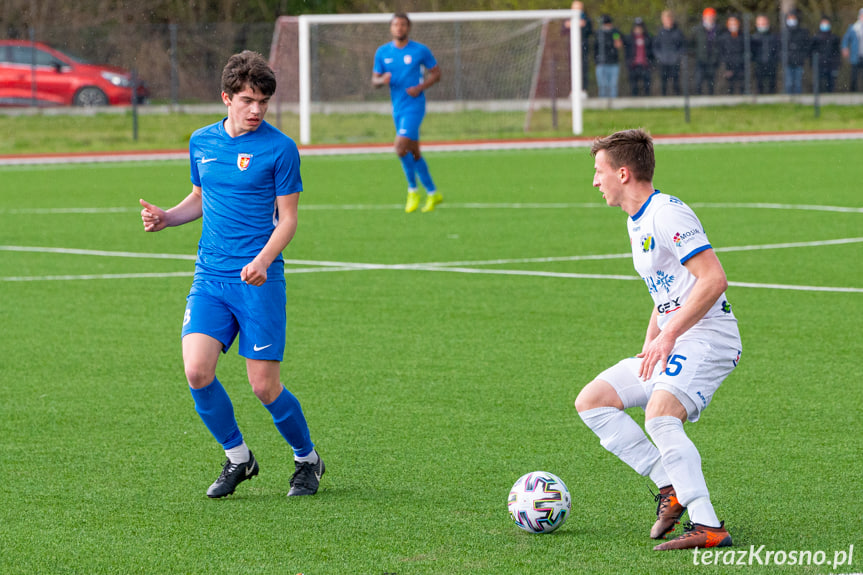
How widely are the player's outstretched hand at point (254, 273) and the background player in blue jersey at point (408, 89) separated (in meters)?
11.9

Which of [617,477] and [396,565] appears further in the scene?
[617,477]

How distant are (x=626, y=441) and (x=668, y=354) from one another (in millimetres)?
461

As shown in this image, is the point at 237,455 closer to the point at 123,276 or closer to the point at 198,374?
the point at 198,374

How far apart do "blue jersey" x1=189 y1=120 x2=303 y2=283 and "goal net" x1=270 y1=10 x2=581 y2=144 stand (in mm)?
25025

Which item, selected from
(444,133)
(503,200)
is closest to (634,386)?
(503,200)

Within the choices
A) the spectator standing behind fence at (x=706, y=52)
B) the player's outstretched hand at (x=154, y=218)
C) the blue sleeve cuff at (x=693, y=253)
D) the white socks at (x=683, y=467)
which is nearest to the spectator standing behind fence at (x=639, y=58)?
the spectator standing behind fence at (x=706, y=52)

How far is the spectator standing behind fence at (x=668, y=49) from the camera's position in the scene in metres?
33.3

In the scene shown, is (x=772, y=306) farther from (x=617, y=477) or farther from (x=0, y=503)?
(x=0, y=503)

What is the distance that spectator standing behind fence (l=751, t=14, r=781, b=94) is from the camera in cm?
3425

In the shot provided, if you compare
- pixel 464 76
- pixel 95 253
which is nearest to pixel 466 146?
pixel 464 76

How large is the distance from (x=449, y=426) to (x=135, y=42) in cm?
3050

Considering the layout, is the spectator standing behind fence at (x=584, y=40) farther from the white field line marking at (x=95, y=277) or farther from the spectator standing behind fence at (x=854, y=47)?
the white field line marking at (x=95, y=277)

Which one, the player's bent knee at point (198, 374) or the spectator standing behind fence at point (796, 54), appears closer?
the player's bent knee at point (198, 374)

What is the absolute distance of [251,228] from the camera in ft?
18.5
